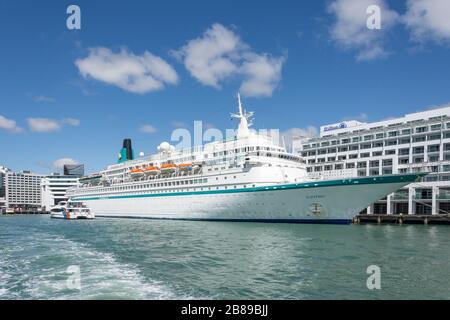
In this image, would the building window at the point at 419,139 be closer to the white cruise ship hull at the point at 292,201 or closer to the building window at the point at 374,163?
the building window at the point at 374,163

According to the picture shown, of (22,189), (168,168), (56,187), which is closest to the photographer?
(168,168)

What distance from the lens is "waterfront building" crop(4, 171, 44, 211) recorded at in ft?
497

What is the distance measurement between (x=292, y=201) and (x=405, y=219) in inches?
894

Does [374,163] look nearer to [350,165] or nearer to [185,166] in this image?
[350,165]

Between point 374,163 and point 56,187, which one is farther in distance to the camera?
point 56,187

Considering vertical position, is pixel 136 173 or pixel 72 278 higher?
pixel 136 173

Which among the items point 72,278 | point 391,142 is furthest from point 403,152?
point 72,278

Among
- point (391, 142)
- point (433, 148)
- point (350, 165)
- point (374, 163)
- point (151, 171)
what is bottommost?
point (151, 171)

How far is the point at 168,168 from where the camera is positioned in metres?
52.0

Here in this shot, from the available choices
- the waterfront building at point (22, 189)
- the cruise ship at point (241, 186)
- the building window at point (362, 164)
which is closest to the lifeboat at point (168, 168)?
the cruise ship at point (241, 186)

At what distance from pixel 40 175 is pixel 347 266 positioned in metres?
183

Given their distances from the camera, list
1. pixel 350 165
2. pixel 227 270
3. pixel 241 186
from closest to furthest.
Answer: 1. pixel 227 270
2. pixel 241 186
3. pixel 350 165
